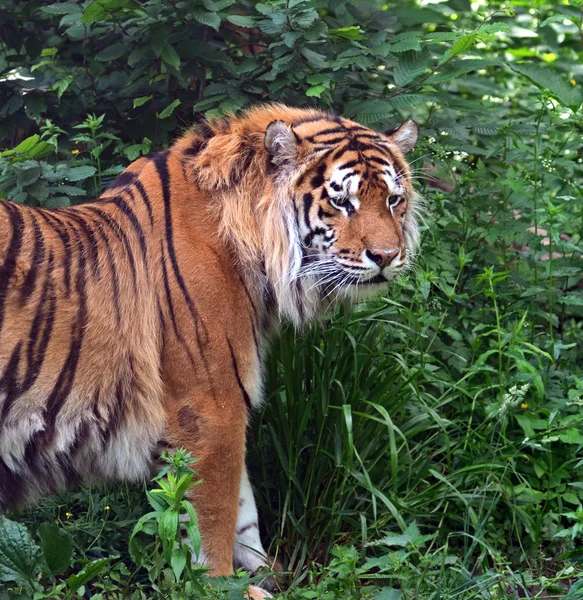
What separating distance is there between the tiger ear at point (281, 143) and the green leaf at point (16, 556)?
164 cm

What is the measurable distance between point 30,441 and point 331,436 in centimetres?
133

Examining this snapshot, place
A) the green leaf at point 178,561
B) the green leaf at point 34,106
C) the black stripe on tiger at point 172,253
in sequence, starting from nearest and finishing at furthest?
the green leaf at point 178,561, the black stripe on tiger at point 172,253, the green leaf at point 34,106

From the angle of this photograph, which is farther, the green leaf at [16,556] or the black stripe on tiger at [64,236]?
the black stripe on tiger at [64,236]

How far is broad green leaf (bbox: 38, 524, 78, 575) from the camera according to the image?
2887 mm

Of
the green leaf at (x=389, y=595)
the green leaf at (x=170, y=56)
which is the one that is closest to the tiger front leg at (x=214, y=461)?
the green leaf at (x=389, y=595)

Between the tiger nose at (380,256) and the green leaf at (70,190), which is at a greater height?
the tiger nose at (380,256)

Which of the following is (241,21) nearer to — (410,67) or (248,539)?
(410,67)

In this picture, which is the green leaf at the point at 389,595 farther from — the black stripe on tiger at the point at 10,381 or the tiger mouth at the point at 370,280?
the black stripe on tiger at the point at 10,381

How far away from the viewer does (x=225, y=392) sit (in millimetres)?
3281

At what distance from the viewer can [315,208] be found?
137 inches

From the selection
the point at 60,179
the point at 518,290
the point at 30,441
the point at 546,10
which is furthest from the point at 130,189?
the point at 546,10

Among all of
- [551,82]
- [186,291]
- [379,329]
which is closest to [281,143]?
[186,291]

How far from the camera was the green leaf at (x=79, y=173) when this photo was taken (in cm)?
411

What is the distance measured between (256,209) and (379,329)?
0.98 m
